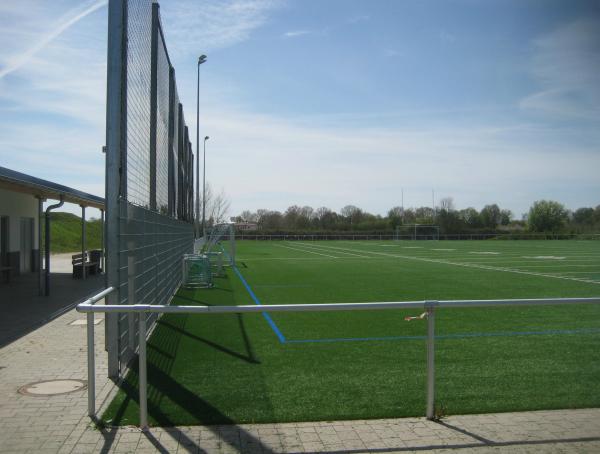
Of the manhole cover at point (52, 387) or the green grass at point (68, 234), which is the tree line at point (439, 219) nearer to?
the green grass at point (68, 234)

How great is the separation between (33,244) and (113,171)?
18146 mm

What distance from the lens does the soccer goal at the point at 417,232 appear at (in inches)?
3300

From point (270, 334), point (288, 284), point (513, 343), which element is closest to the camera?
point (513, 343)

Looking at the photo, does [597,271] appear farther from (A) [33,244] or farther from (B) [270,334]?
(A) [33,244]

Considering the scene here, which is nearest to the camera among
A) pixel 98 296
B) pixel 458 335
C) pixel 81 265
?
pixel 98 296

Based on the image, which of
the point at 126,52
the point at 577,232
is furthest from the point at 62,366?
the point at 577,232

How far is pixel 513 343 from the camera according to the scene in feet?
29.6

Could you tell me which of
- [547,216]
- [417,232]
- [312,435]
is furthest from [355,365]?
[547,216]

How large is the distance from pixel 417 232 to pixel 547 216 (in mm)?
30172

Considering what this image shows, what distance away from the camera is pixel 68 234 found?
51.1m

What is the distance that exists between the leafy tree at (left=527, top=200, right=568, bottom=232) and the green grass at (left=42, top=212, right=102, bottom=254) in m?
71.4

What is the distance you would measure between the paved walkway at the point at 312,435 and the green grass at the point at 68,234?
136 feet

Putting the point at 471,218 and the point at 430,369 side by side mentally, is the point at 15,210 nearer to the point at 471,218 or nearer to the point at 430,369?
the point at 430,369

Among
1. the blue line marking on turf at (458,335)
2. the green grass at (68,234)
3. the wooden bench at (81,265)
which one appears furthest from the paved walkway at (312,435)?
the green grass at (68,234)
